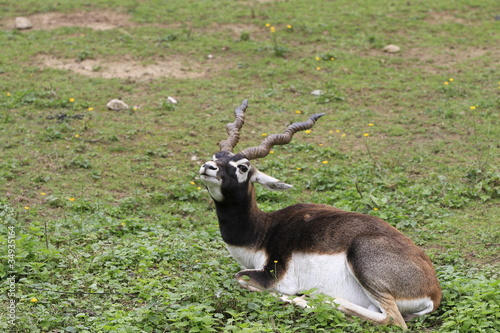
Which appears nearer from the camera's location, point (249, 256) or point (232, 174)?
point (232, 174)

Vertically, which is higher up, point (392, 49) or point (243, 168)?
point (243, 168)

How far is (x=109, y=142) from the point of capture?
9914 mm

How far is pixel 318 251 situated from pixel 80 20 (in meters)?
10.5

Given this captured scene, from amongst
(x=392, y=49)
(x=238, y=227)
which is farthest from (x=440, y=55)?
(x=238, y=227)

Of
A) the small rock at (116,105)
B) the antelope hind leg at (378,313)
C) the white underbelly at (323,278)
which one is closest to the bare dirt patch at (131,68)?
the small rock at (116,105)

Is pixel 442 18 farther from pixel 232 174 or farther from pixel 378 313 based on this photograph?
pixel 378 313

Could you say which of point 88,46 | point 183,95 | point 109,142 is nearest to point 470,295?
point 109,142

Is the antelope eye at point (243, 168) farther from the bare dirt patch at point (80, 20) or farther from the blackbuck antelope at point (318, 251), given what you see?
the bare dirt patch at point (80, 20)

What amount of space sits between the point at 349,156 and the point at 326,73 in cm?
344

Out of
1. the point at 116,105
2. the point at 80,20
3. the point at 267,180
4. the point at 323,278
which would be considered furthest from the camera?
the point at 80,20

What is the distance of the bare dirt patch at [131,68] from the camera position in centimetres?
1247

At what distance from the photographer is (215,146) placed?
9.93m

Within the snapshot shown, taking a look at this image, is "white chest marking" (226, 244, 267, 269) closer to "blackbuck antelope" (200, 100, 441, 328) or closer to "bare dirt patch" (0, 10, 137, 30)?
"blackbuck antelope" (200, 100, 441, 328)

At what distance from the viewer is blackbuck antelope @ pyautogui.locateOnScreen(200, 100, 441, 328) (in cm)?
550
